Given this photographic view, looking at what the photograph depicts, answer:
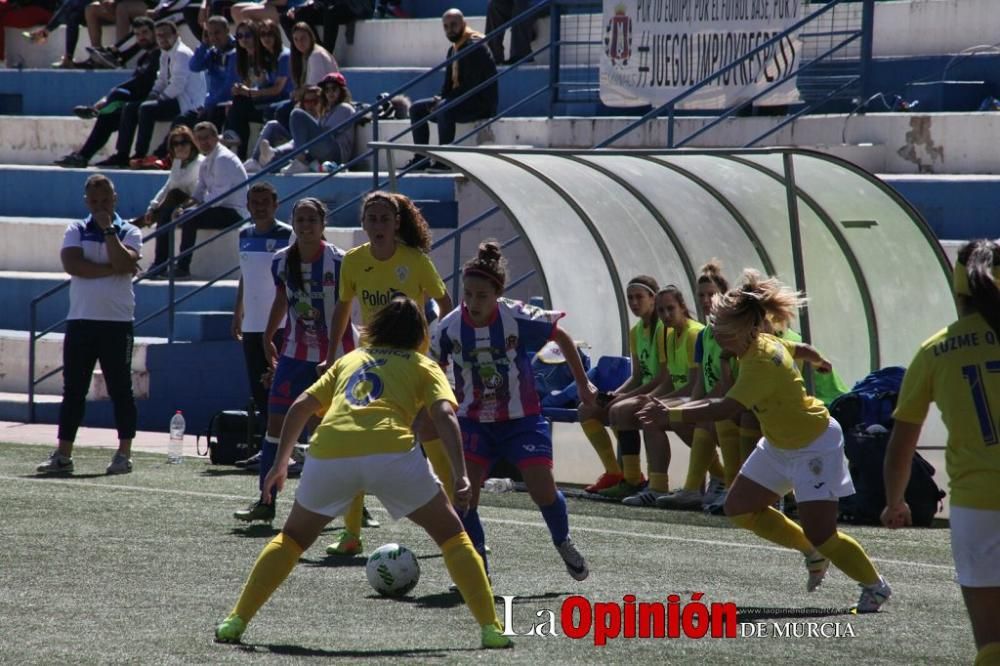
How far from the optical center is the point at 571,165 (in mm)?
14305

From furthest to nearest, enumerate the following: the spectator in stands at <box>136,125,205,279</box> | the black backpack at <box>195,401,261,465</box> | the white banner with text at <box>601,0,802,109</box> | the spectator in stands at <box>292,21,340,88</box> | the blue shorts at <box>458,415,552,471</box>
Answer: the spectator in stands at <box>292,21,340,88</box> → the spectator in stands at <box>136,125,205,279</box> → the white banner with text at <box>601,0,802,109</box> → the black backpack at <box>195,401,261,465</box> → the blue shorts at <box>458,415,552,471</box>

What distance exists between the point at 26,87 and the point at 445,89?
733 centimetres

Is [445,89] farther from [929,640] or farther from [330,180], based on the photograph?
[929,640]

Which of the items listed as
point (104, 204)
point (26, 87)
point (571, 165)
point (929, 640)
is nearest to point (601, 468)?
point (571, 165)

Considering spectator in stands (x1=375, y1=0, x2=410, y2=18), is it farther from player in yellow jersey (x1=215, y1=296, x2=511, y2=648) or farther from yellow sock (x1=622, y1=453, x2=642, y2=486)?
player in yellow jersey (x1=215, y1=296, x2=511, y2=648)

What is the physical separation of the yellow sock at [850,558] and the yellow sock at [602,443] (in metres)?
4.91

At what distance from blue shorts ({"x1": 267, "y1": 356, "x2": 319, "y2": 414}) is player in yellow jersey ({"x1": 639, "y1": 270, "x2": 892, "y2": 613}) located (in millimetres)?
2834

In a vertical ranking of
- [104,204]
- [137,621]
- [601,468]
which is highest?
[104,204]

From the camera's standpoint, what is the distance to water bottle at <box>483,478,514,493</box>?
12.9 metres

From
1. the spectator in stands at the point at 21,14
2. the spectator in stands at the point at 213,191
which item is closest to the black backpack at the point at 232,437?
the spectator in stands at the point at 213,191

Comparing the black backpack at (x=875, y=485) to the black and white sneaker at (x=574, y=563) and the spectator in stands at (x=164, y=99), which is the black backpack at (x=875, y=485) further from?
the spectator in stands at (x=164, y=99)

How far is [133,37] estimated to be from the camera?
937 inches

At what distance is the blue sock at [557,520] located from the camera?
28.4 ft

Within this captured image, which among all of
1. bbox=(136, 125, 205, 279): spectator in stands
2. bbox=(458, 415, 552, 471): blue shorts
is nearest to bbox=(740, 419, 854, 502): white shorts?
bbox=(458, 415, 552, 471): blue shorts
